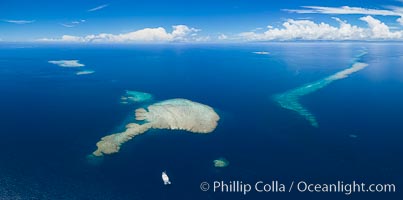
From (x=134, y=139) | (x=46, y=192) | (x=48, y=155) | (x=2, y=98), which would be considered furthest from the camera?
(x=2, y=98)

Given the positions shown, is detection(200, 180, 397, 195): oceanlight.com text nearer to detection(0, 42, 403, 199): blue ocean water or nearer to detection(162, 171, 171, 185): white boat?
detection(0, 42, 403, 199): blue ocean water

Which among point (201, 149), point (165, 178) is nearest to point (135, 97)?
point (201, 149)

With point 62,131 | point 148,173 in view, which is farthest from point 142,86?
point 148,173

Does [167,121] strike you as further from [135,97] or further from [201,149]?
[135,97]

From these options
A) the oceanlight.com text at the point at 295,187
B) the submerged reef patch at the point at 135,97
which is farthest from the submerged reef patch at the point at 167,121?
the oceanlight.com text at the point at 295,187

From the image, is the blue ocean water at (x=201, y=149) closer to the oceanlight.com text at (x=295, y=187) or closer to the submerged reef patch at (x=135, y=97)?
the oceanlight.com text at (x=295, y=187)

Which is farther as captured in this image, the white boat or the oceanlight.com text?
the white boat

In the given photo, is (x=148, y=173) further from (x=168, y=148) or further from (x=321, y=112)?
(x=321, y=112)

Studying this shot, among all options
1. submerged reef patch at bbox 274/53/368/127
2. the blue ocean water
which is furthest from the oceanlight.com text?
submerged reef patch at bbox 274/53/368/127
